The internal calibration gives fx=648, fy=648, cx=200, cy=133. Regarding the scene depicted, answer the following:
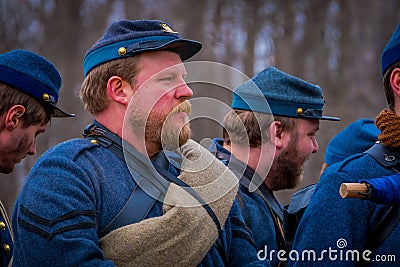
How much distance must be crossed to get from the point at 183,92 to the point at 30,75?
0.94 metres

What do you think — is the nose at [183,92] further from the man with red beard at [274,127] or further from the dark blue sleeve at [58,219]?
the man with red beard at [274,127]

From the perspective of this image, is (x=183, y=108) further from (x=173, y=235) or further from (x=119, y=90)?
(x=173, y=235)

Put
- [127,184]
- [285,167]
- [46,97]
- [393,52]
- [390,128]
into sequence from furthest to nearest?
1. [285,167]
2. [46,97]
3. [393,52]
4. [390,128]
5. [127,184]

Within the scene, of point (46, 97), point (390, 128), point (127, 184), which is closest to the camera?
point (127, 184)

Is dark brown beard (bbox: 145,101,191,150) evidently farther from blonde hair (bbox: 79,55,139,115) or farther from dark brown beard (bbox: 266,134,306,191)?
dark brown beard (bbox: 266,134,306,191)

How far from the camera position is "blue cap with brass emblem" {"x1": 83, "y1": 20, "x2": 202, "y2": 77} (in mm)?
2609

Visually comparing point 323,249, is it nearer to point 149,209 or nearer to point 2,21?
point 149,209

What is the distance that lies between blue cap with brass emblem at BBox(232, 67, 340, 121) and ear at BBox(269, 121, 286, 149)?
0.07 m

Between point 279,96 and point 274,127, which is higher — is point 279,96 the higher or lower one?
the higher one

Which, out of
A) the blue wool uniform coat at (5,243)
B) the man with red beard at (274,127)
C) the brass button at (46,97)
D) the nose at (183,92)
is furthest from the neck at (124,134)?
the man with red beard at (274,127)

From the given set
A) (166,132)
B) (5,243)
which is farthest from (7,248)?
(166,132)

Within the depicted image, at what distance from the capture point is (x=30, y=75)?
315cm

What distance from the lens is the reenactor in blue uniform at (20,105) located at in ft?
10.1

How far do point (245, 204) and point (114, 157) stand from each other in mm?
945
